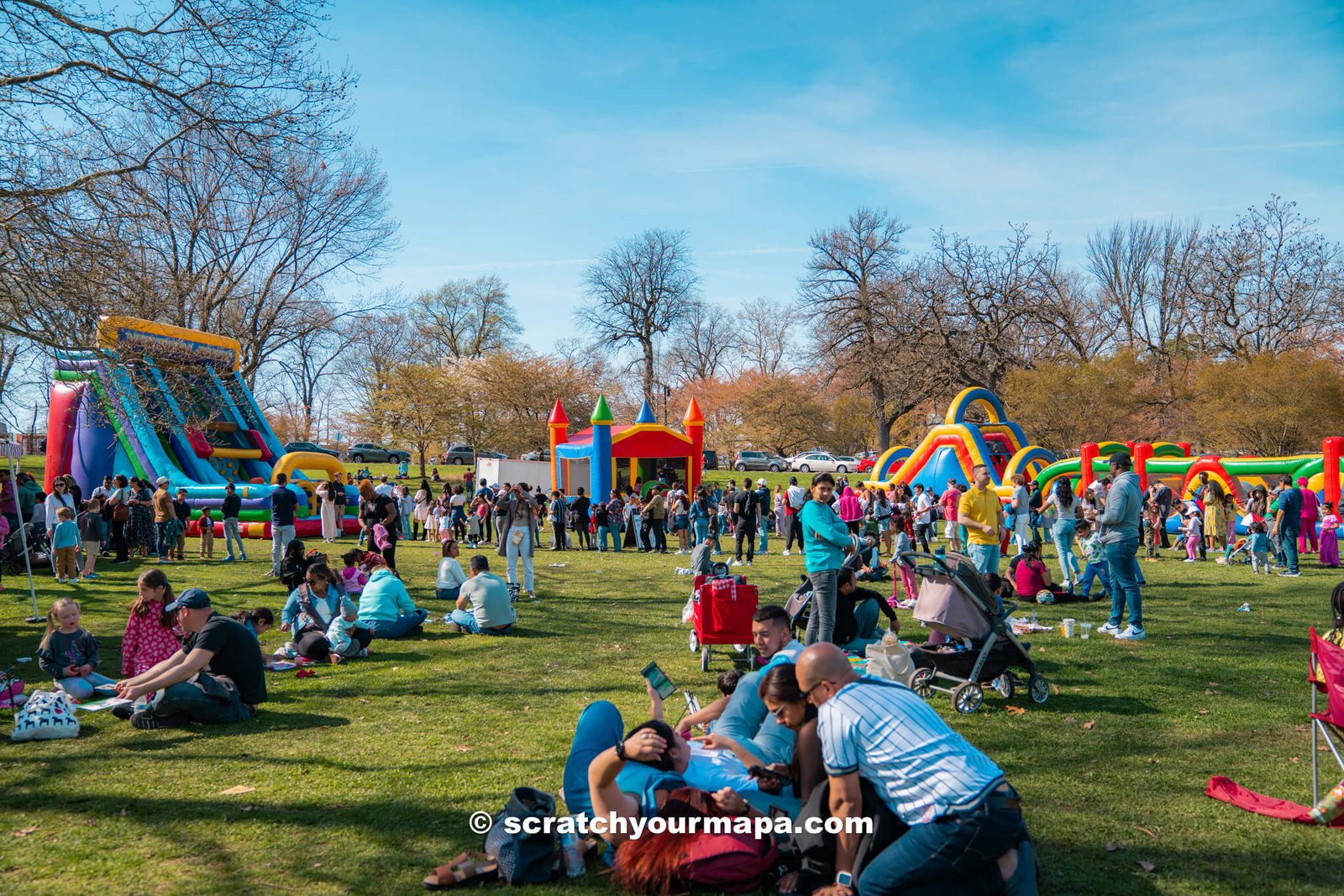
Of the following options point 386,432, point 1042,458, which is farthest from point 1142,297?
point 386,432

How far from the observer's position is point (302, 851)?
4355 mm

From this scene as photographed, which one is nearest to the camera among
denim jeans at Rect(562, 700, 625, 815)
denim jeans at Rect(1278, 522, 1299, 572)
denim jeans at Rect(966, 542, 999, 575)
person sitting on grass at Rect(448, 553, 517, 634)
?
denim jeans at Rect(562, 700, 625, 815)

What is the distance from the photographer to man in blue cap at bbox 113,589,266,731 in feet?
21.1

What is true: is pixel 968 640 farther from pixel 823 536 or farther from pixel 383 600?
pixel 383 600

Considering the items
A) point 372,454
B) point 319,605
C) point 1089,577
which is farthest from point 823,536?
point 372,454

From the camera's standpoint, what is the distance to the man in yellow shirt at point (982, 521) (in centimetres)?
1055

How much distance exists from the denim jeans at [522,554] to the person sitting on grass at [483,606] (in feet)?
7.16

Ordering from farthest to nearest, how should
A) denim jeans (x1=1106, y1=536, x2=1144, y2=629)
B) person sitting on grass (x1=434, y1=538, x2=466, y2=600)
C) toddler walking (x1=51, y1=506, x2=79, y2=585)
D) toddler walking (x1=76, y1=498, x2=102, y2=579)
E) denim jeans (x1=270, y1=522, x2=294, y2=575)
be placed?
1. denim jeans (x1=270, y1=522, x2=294, y2=575)
2. toddler walking (x1=76, y1=498, x2=102, y2=579)
3. toddler walking (x1=51, y1=506, x2=79, y2=585)
4. person sitting on grass (x1=434, y1=538, x2=466, y2=600)
5. denim jeans (x1=1106, y1=536, x2=1144, y2=629)

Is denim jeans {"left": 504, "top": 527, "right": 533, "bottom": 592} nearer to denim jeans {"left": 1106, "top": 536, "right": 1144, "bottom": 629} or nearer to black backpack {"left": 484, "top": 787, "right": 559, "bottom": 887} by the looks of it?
denim jeans {"left": 1106, "top": 536, "right": 1144, "bottom": 629}

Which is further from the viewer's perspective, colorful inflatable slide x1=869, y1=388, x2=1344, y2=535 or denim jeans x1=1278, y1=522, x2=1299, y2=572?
colorful inflatable slide x1=869, y1=388, x2=1344, y2=535

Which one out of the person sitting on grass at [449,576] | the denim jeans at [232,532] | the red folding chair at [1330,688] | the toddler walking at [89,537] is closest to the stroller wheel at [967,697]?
the red folding chair at [1330,688]

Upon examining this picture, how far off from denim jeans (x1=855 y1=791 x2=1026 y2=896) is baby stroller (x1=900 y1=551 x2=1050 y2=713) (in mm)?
3385

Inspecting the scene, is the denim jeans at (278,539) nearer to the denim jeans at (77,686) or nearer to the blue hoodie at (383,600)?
the blue hoodie at (383,600)

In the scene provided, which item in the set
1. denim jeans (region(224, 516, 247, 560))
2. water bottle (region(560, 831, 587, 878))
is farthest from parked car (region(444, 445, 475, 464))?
water bottle (region(560, 831, 587, 878))
